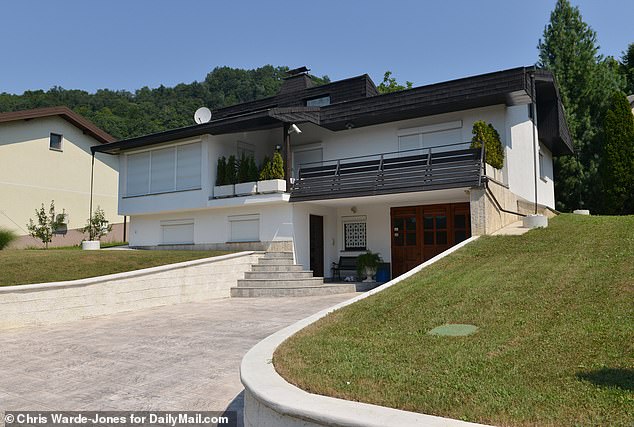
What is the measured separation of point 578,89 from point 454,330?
26.4 metres

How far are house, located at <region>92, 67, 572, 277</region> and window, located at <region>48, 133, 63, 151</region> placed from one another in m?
7.59

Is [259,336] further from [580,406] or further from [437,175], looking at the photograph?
[437,175]

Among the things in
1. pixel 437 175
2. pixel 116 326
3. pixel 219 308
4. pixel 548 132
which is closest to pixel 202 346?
pixel 116 326

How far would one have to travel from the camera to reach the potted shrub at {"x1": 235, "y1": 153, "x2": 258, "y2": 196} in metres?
17.7

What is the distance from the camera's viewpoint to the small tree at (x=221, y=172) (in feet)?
60.7

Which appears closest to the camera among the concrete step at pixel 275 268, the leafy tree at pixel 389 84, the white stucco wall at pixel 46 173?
the concrete step at pixel 275 268

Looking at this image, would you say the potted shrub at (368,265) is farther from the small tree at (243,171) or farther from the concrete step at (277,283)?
the small tree at (243,171)

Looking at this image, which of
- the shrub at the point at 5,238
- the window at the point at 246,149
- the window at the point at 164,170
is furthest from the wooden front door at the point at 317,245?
the shrub at the point at 5,238

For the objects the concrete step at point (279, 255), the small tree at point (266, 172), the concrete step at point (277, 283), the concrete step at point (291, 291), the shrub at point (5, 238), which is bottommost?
the concrete step at point (291, 291)

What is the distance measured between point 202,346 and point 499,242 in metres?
7.80

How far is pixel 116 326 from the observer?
10078 mm

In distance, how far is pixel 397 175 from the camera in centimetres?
1541

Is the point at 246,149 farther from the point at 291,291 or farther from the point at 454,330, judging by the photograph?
the point at 454,330

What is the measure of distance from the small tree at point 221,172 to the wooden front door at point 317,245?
3562 mm
